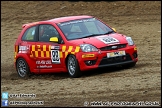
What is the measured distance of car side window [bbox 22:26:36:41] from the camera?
16.5 meters

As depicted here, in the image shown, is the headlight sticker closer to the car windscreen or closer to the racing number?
the car windscreen

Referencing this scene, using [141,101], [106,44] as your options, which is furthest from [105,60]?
[141,101]

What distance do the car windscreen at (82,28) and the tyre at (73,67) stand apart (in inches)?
24.1

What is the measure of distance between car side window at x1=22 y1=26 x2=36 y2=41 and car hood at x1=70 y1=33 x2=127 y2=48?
1.67 metres

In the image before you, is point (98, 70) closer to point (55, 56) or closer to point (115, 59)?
point (115, 59)

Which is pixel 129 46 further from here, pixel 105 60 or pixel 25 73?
pixel 25 73

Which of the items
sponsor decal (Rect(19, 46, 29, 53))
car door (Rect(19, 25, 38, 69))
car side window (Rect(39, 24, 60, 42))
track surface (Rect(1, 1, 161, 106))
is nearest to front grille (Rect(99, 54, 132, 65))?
track surface (Rect(1, 1, 161, 106))

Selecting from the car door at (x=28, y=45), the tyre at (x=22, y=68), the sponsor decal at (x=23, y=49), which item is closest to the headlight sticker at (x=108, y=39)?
the car door at (x=28, y=45)

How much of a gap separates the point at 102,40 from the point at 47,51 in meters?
1.47

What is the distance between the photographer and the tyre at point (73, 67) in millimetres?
14878

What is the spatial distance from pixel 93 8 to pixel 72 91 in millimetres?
13629

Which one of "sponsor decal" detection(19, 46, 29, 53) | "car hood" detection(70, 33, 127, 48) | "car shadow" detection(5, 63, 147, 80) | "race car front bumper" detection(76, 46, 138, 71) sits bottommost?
"car shadow" detection(5, 63, 147, 80)

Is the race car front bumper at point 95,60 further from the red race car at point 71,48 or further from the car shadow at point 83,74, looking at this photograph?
the car shadow at point 83,74

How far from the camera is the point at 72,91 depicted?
12930 millimetres
